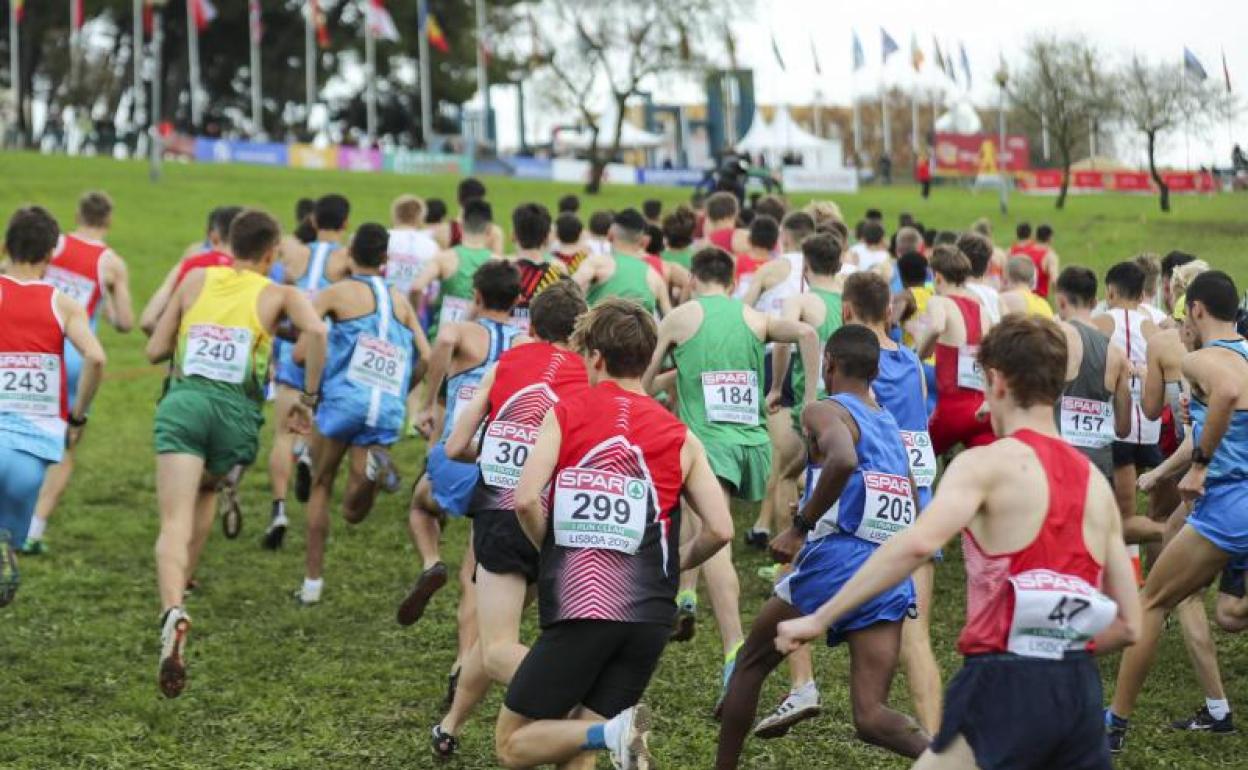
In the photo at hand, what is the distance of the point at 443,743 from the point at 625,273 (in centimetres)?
470

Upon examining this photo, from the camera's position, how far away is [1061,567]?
448cm

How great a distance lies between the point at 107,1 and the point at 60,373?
57.0m

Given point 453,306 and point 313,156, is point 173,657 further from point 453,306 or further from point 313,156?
point 313,156

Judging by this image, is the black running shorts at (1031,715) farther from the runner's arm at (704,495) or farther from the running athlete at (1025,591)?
the runner's arm at (704,495)

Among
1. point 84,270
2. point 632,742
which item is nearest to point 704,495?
point 632,742

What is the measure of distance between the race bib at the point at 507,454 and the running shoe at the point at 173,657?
66.8 inches

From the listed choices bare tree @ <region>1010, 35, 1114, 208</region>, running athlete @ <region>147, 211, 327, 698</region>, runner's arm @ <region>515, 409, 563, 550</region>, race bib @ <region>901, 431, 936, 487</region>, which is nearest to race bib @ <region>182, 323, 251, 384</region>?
running athlete @ <region>147, 211, 327, 698</region>

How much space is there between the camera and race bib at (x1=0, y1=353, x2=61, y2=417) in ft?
25.9

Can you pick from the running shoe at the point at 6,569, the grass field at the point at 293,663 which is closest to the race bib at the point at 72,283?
the grass field at the point at 293,663

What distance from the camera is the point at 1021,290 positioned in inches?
449

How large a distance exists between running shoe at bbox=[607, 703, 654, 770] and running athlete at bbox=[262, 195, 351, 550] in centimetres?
655

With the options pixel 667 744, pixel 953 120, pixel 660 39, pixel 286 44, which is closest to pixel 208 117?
pixel 286 44

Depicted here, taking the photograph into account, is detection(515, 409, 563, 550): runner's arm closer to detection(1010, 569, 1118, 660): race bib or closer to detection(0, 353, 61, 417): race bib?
detection(1010, 569, 1118, 660): race bib

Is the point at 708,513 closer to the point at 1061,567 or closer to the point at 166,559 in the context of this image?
the point at 1061,567
